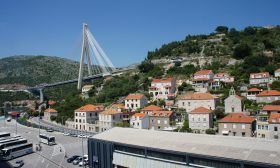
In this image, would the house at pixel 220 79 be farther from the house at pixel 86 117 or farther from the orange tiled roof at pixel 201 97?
the house at pixel 86 117

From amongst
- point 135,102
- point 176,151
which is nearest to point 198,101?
point 135,102

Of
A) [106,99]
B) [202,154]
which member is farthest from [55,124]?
[202,154]

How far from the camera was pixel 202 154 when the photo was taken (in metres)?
16.7

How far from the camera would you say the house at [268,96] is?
41.0m

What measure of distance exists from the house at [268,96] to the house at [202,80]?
10414 millimetres

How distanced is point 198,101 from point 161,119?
6697mm

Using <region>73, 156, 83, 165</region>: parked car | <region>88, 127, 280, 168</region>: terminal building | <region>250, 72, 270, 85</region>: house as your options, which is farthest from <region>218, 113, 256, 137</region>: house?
<region>250, 72, 270, 85</region>: house

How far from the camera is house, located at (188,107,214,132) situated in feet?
119

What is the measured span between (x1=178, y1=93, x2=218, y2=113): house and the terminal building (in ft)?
68.6

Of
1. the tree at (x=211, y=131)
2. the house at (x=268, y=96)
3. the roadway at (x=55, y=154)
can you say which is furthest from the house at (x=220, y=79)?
the roadway at (x=55, y=154)

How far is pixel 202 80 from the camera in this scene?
2121 inches

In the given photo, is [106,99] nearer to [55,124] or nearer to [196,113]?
[55,124]

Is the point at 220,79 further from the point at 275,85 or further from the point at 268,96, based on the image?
the point at 268,96

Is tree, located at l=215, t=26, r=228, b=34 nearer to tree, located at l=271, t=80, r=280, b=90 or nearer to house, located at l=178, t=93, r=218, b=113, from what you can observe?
tree, located at l=271, t=80, r=280, b=90
